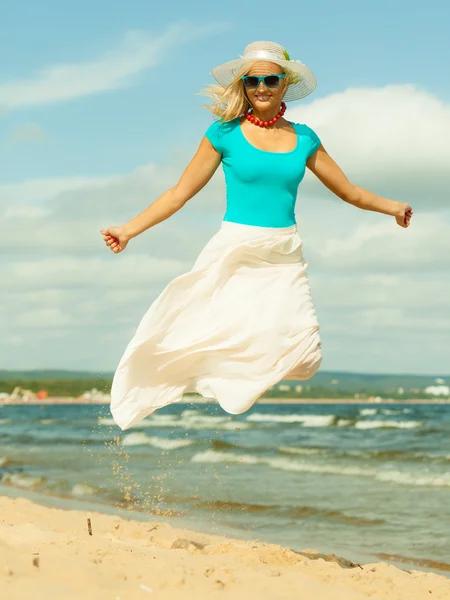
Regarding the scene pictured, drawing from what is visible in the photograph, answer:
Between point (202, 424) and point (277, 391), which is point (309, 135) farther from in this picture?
point (277, 391)

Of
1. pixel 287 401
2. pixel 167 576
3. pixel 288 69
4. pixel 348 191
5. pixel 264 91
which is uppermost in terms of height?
pixel 288 69

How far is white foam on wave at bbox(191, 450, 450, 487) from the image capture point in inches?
528

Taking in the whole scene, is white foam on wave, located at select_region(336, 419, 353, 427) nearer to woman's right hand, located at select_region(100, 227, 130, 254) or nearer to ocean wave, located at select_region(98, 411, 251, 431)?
ocean wave, located at select_region(98, 411, 251, 431)

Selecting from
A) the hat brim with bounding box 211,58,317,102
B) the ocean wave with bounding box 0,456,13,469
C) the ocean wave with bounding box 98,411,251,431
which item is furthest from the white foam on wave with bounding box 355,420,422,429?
the hat brim with bounding box 211,58,317,102

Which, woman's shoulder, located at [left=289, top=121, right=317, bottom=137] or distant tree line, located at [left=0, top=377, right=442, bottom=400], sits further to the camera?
distant tree line, located at [left=0, top=377, right=442, bottom=400]

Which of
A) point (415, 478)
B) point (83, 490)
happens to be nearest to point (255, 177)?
point (83, 490)

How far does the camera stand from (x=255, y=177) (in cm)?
477

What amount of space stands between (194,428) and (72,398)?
40020 mm

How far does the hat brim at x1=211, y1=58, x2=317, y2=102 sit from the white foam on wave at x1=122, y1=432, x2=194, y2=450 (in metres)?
14.3

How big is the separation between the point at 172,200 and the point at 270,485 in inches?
321

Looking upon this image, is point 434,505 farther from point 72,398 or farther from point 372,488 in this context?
point 72,398

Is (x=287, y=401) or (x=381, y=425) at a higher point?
(x=381, y=425)

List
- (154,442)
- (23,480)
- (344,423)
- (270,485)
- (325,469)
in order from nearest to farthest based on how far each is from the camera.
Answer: (270,485) < (23,480) < (325,469) < (154,442) < (344,423)

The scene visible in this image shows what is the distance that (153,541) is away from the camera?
7.29 metres
